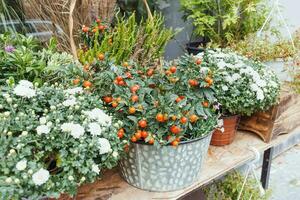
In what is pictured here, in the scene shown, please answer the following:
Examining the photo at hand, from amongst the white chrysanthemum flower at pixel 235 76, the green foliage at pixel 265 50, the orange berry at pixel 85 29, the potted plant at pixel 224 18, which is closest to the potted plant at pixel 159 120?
the white chrysanthemum flower at pixel 235 76

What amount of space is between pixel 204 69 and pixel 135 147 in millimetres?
419

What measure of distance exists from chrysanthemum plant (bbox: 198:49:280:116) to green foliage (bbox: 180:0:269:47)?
2.09 ft

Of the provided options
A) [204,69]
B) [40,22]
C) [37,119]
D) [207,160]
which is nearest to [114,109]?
[37,119]

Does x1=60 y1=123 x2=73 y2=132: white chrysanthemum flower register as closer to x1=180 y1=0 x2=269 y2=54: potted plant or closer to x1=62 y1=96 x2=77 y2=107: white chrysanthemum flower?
x1=62 y1=96 x2=77 y2=107: white chrysanthemum flower

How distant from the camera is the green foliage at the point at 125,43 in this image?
159 centimetres

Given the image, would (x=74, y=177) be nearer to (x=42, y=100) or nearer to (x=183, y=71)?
(x=42, y=100)

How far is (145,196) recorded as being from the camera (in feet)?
4.13

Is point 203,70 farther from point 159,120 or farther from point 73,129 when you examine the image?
point 73,129

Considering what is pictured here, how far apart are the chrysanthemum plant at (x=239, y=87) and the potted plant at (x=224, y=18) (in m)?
0.63

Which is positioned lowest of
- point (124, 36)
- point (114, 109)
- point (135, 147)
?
point (135, 147)

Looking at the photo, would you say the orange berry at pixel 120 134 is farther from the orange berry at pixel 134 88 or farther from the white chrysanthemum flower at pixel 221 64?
the white chrysanthemum flower at pixel 221 64

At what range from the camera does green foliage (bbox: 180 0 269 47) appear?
2.21 metres

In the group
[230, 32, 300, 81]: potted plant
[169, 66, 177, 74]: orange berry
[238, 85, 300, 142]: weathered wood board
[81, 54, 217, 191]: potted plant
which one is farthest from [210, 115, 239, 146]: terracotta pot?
[230, 32, 300, 81]: potted plant

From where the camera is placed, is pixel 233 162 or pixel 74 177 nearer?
pixel 74 177
